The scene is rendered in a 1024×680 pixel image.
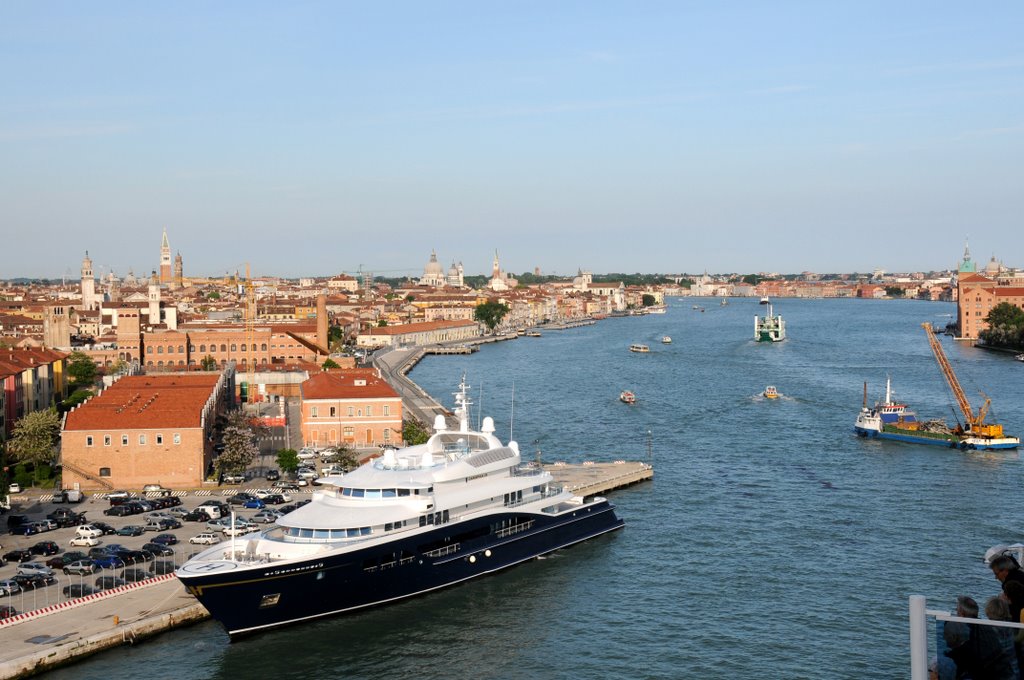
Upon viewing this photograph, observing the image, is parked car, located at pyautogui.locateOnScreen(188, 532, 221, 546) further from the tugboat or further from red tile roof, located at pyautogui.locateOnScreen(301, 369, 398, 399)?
the tugboat

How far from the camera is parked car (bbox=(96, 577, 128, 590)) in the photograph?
12.8m

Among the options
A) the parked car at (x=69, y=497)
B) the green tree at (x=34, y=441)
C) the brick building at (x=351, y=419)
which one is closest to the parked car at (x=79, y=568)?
the parked car at (x=69, y=497)

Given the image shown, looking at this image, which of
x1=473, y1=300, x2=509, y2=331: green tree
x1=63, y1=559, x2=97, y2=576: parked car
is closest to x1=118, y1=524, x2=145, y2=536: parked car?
x1=63, y1=559, x2=97, y2=576: parked car

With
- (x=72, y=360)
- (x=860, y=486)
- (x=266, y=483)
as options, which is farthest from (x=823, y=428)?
(x=72, y=360)

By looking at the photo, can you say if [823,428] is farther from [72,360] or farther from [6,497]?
[72,360]

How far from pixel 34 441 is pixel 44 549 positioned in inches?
275

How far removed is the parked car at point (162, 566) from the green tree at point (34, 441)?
7.97 meters

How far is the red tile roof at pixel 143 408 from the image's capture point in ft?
62.5

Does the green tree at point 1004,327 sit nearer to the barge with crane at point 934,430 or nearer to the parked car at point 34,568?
the barge with crane at point 934,430

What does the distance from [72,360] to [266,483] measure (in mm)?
18166

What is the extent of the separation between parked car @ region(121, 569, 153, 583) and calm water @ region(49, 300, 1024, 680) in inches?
59.1

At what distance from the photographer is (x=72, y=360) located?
1356 inches

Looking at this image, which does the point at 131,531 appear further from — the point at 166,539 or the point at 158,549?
the point at 158,549

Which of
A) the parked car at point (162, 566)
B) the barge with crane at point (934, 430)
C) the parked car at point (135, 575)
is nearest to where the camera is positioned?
the parked car at point (135, 575)
